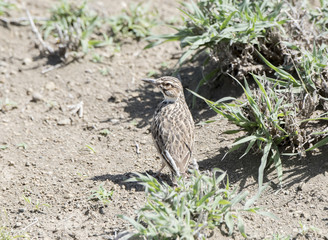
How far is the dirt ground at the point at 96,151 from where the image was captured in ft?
17.0

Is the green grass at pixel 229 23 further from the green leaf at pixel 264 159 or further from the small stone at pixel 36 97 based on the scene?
the small stone at pixel 36 97

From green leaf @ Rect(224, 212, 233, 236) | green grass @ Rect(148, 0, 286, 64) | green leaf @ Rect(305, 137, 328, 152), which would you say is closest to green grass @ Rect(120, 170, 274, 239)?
green leaf @ Rect(224, 212, 233, 236)

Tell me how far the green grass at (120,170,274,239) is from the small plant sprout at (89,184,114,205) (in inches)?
28.1

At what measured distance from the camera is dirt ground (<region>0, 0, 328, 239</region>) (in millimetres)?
5176

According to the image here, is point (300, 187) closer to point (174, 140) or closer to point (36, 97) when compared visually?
point (174, 140)

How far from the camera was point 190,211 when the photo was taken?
4.59 meters

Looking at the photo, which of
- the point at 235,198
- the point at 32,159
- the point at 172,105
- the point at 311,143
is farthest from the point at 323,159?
the point at 32,159

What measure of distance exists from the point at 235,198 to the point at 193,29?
295cm

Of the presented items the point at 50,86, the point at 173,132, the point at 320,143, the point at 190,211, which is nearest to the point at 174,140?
the point at 173,132

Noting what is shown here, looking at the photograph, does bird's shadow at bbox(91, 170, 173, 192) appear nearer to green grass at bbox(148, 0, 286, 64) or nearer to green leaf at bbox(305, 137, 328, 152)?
green leaf at bbox(305, 137, 328, 152)

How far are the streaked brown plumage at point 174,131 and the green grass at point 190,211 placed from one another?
42 cm

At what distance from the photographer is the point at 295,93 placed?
19.6 ft

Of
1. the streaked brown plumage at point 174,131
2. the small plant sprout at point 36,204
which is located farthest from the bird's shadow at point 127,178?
the small plant sprout at point 36,204

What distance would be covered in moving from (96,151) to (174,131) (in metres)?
1.23
